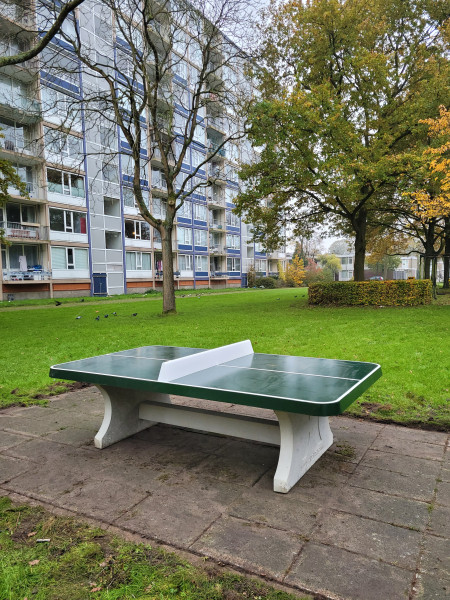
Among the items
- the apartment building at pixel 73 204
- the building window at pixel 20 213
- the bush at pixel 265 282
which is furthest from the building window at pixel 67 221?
the bush at pixel 265 282

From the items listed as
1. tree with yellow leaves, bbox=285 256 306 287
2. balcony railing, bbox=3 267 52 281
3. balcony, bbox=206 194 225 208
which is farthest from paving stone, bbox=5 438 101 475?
tree with yellow leaves, bbox=285 256 306 287

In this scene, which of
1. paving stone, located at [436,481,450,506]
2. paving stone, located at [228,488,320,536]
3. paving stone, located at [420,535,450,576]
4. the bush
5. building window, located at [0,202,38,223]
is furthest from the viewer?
the bush

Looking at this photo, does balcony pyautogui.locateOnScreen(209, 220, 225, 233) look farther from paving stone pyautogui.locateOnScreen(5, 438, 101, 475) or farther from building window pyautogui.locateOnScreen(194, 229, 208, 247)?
paving stone pyautogui.locateOnScreen(5, 438, 101, 475)

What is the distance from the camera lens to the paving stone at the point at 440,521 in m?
2.53

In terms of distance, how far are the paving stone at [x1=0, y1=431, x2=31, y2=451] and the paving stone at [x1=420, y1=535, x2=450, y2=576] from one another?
3.53m

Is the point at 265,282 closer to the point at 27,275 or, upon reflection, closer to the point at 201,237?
the point at 201,237

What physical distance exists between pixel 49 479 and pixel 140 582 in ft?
5.02

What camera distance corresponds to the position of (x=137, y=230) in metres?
35.9

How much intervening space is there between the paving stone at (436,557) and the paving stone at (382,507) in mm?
146

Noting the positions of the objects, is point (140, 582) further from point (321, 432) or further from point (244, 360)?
Result: point (244, 360)

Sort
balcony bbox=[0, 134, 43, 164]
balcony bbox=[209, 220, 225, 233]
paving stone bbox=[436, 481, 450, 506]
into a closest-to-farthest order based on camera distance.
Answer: paving stone bbox=[436, 481, 450, 506] → balcony bbox=[0, 134, 43, 164] → balcony bbox=[209, 220, 225, 233]

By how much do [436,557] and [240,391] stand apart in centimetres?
143

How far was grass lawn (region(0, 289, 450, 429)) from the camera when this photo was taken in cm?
537

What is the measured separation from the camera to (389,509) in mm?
2805
